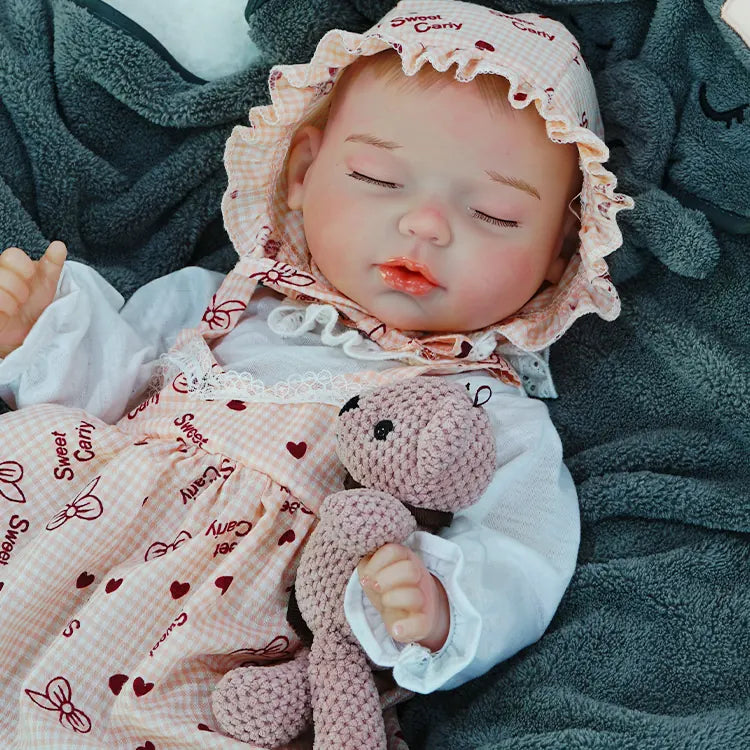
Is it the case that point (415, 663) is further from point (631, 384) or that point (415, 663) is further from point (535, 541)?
point (631, 384)

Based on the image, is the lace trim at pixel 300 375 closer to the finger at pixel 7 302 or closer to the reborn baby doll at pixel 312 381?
the reborn baby doll at pixel 312 381

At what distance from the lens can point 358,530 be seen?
1066 millimetres

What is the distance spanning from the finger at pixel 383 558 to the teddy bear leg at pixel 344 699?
129 mm

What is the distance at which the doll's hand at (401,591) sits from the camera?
1031 mm

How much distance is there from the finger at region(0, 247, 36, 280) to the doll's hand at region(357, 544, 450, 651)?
Result: 1.95 ft

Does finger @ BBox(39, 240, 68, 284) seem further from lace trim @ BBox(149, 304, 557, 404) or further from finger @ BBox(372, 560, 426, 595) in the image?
finger @ BBox(372, 560, 426, 595)

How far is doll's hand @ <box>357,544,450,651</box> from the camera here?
103 centimetres

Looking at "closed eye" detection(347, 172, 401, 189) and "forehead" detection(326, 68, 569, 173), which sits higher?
"forehead" detection(326, 68, 569, 173)

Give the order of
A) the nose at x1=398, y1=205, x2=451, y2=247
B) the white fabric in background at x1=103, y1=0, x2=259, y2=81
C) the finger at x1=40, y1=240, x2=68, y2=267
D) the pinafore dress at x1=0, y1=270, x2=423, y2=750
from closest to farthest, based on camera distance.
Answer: the pinafore dress at x1=0, y1=270, x2=423, y2=750 < the nose at x1=398, y1=205, x2=451, y2=247 < the finger at x1=40, y1=240, x2=68, y2=267 < the white fabric in background at x1=103, y1=0, x2=259, y2=81

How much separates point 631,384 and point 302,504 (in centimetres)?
51

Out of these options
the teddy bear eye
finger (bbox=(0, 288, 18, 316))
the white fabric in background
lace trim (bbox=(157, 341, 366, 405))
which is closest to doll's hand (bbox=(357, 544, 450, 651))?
the teddy bear eye

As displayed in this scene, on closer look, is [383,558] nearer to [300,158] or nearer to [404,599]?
[404,599]

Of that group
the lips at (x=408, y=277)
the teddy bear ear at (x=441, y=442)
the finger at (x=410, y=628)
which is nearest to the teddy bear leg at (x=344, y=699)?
the finger at (x=410, y=628)

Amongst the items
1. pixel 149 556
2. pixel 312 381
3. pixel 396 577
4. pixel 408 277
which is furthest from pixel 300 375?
pixel 396 577
